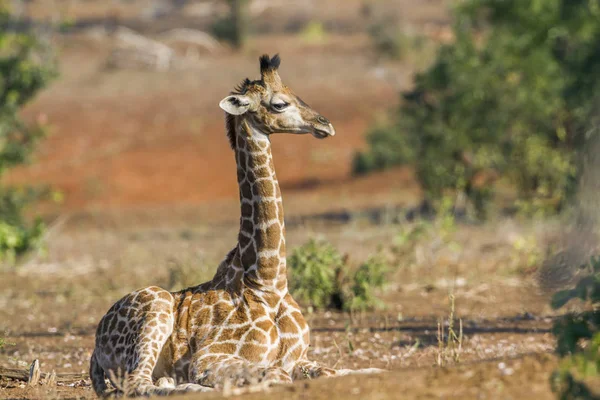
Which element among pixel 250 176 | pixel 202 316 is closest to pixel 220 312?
pixel 202 316

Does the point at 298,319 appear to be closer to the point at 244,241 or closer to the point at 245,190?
the point at 244,241

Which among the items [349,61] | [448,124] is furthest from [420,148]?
[349,61]

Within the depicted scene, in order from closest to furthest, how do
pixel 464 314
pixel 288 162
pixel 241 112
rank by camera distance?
pixel 241 112 < pixel 464 314 < pixel 288 162

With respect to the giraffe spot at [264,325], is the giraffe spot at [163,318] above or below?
above

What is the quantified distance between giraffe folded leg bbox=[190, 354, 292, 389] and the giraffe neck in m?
0.68

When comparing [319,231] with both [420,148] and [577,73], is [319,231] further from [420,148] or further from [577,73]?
[577,73]

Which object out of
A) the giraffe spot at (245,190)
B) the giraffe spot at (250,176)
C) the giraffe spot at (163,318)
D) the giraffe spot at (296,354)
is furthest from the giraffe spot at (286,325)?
the giraffe spot at (250,176)

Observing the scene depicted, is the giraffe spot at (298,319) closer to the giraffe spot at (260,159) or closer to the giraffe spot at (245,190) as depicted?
the giraffe spot at (245,190)

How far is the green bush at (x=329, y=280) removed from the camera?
11844mm

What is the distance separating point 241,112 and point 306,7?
62.1m

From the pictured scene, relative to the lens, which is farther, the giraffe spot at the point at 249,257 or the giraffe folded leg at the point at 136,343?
the giraffe spot at the point at 249,257

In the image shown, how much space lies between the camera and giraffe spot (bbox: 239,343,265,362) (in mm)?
7328

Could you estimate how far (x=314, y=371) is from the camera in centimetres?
720

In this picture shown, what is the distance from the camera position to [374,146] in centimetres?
2977
